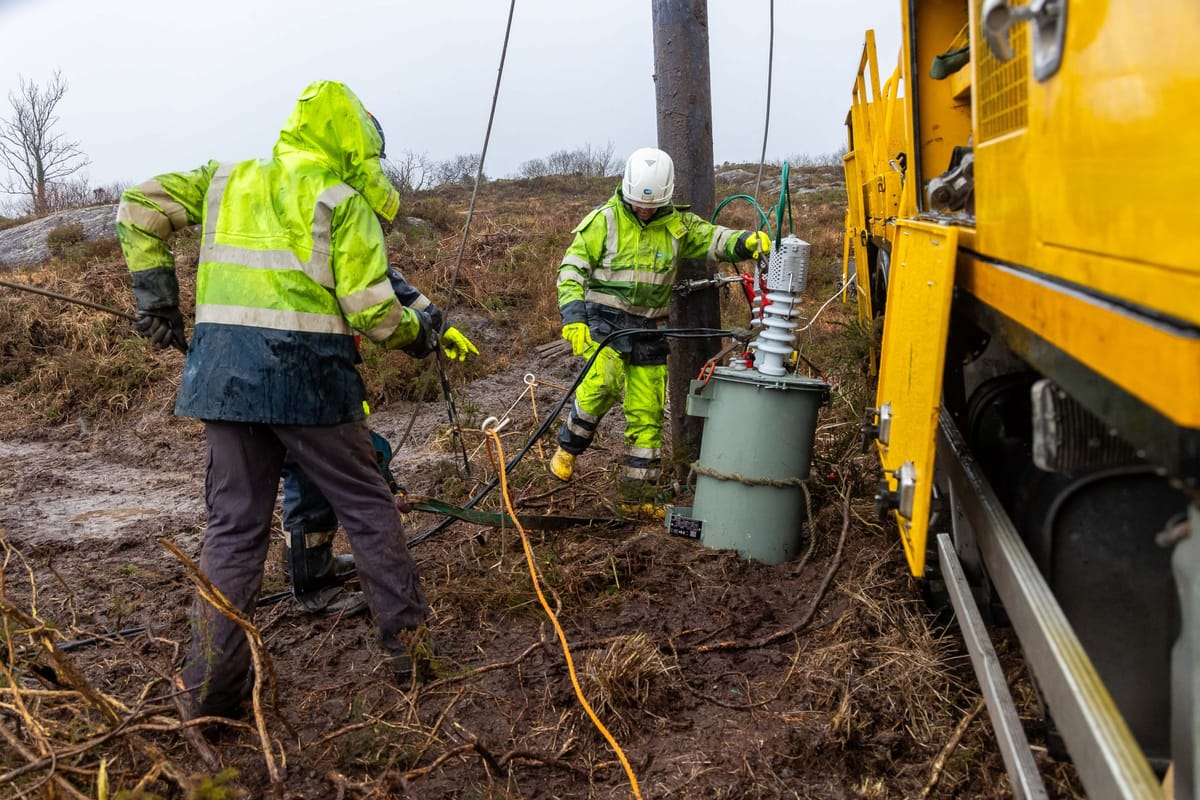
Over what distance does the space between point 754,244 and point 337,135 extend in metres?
2.17

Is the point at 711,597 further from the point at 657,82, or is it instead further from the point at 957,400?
the point at 657,82

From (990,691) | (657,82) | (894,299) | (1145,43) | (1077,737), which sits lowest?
(990,691)

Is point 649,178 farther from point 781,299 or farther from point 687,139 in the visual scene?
point 781,299

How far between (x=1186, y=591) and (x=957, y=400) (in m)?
1.94

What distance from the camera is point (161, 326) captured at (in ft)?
10.4

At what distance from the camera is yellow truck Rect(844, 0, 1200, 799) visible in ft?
3.67

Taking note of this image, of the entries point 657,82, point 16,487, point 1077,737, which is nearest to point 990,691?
point 1077,737

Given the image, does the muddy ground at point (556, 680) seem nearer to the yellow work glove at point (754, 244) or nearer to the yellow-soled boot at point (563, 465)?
the yellow-soled boot at point (563, 465)

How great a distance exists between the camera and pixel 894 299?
2.96m

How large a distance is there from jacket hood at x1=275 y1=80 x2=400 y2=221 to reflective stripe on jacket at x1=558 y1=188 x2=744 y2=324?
1.64 metres

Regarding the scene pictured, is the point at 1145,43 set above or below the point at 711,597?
above

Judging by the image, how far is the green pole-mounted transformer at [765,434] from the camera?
389 centimetres

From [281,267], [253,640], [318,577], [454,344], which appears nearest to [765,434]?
[454,344]

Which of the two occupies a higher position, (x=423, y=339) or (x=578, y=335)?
(x=423, y=339)
